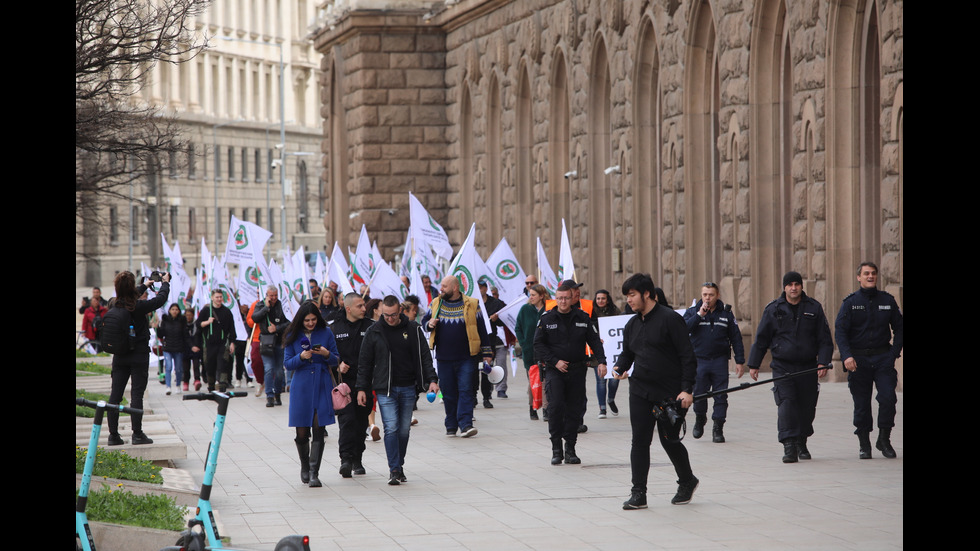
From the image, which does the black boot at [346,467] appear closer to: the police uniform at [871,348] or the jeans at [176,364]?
the police uniform at [871,348]

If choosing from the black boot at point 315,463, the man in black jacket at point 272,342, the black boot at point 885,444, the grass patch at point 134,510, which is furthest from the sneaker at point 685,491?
the man in black jacket at point 272,342

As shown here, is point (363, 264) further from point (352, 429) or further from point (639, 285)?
point (639, 285)

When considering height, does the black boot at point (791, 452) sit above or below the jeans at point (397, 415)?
below

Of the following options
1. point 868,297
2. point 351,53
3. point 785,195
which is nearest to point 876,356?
point 868,297

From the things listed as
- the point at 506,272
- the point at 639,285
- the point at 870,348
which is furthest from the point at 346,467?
the point at 506,272

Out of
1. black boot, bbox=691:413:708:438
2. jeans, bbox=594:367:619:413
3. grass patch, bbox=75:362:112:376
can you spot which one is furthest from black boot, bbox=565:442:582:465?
grass patch, bbox=75:362:112:376

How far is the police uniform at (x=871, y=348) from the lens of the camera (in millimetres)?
12891

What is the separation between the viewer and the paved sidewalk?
30.9 ft

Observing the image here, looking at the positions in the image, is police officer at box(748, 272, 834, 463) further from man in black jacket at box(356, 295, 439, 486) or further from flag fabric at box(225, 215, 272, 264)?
flag fabric at box(225, 215, 272, 264)

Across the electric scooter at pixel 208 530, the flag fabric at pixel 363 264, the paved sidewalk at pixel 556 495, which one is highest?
the flag fabric at pixel 363 264

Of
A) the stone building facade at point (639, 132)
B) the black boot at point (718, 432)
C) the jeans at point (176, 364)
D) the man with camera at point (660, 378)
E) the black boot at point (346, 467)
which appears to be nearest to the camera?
the man with camera at point (660, 378)

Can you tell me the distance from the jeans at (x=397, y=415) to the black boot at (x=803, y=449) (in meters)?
3.42

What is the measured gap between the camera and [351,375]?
13.2 m
